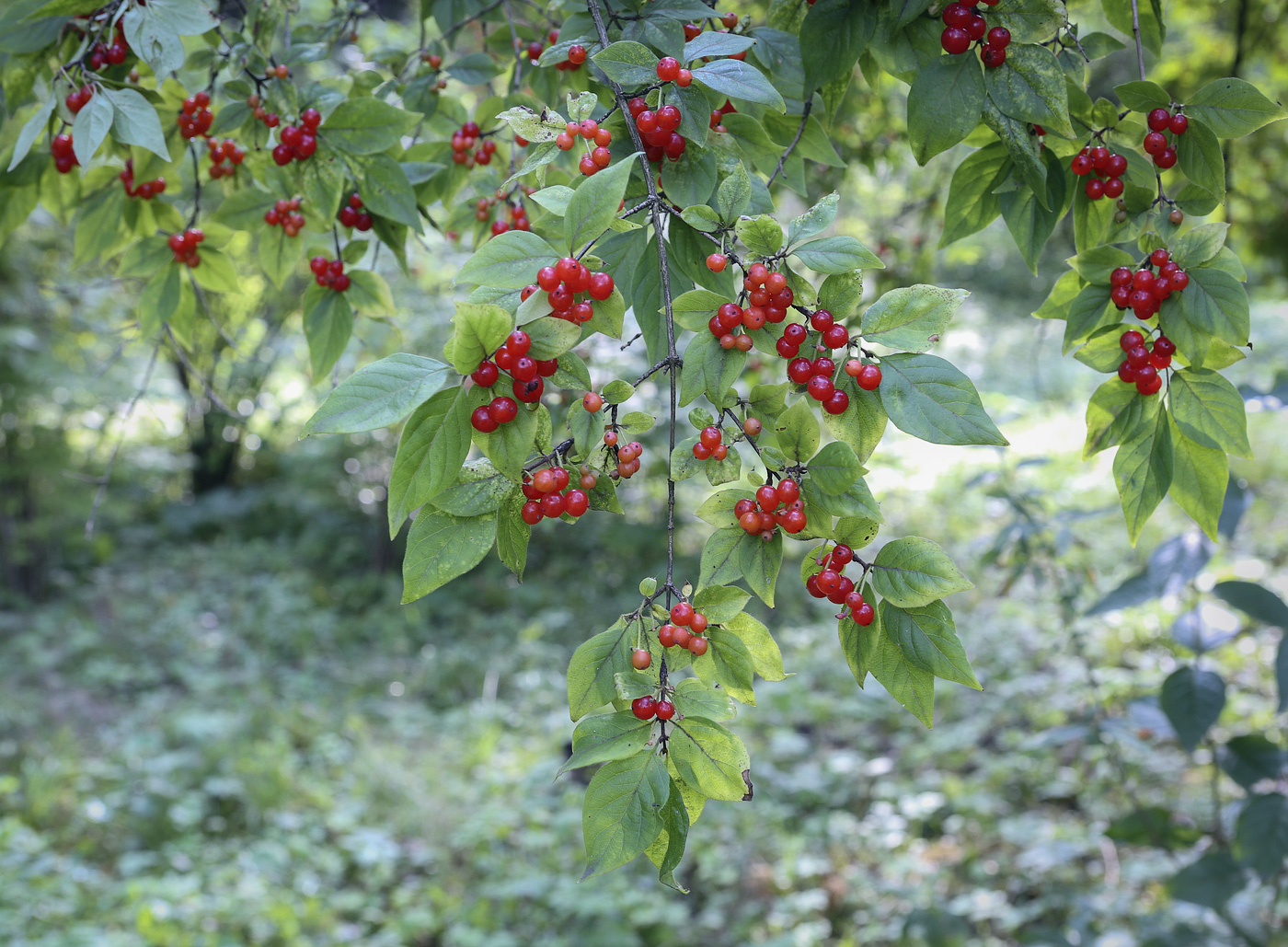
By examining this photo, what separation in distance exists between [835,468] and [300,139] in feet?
2.90

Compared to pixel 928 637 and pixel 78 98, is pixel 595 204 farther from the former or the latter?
pixel 78 98

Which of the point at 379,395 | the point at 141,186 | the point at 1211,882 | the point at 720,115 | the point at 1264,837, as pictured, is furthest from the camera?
the point at 1211,882

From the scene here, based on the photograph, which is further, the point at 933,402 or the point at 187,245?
the point at 187,245

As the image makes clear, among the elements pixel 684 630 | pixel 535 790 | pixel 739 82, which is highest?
pixel 739 82

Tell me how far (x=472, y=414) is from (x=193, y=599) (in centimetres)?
704

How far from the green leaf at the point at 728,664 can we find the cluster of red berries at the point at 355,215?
33.5 inches

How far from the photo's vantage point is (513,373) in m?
0.70

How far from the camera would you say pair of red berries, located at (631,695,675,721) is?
2.39 ft

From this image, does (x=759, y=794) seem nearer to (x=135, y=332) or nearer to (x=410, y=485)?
(x=135, y=332)

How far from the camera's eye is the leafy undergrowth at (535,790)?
291 cm

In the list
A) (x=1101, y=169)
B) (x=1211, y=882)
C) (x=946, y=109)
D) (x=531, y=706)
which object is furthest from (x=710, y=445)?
(x=531, y=706)

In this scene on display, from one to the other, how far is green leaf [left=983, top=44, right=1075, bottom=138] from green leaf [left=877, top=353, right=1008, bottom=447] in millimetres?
322

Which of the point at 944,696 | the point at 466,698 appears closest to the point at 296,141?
the point at 944,696

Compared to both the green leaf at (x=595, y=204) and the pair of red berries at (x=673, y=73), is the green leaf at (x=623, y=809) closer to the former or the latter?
the green leaf at (x=595, y=204)
